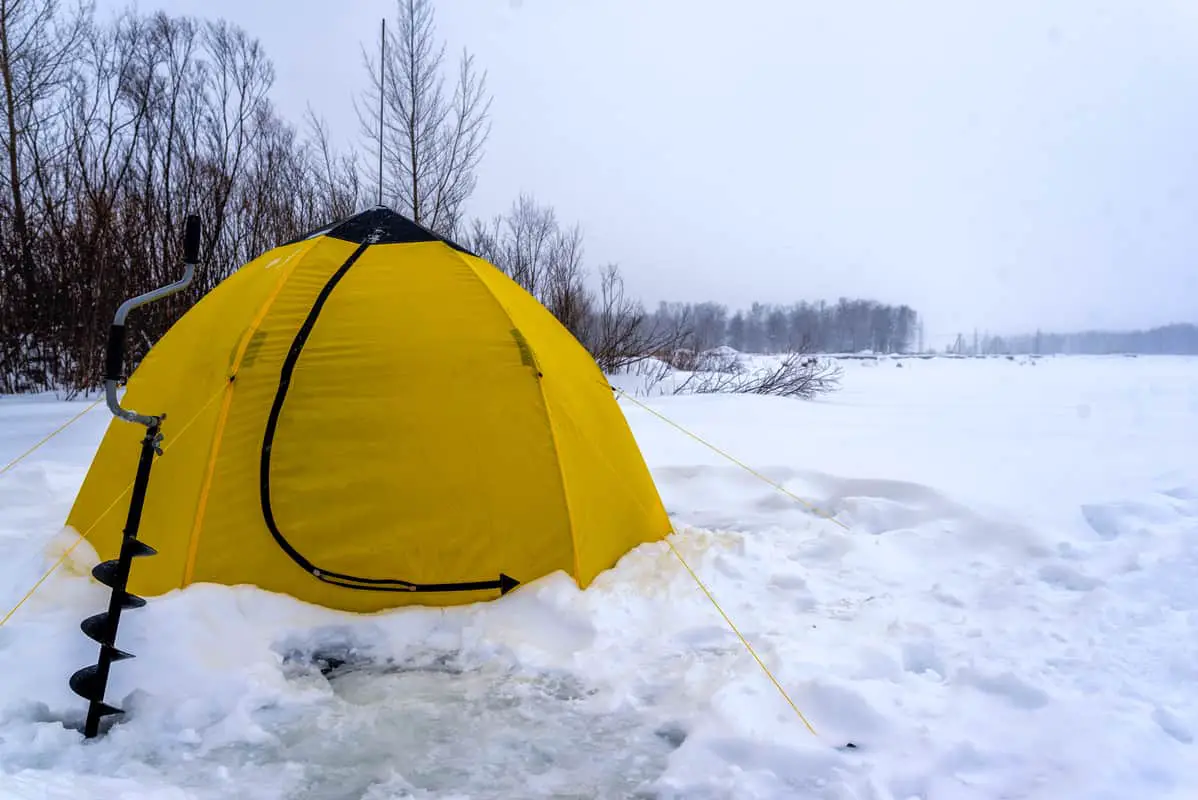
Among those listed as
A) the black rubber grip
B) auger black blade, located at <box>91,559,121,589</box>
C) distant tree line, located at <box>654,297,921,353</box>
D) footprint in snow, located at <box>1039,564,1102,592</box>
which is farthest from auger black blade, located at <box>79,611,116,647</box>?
distant tree line, located at <box>654,297,921,353</box>

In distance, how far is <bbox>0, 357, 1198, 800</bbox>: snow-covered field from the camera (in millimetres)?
1801

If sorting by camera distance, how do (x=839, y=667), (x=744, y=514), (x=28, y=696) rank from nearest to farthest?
(x=28, y=696) → (x=839, y=667) → (x=744, y=514)

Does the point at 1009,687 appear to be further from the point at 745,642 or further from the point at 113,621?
the point at 113,621

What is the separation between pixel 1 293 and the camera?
8602 mm

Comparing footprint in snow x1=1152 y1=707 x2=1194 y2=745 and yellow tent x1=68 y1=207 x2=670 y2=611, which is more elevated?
yellow tent x1=68 y1=207 x2=670 y2=611

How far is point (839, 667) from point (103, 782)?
219 centimetres

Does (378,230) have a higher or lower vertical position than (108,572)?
higher

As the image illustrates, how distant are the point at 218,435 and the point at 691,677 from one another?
2042 millimetres

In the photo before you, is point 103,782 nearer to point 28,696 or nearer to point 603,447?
point 28,696

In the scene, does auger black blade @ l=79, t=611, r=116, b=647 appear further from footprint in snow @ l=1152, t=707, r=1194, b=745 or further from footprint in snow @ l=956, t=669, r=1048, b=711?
footprint in snow @ l=1152, t=707, r=1194, b=745

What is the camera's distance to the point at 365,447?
8.88 ft

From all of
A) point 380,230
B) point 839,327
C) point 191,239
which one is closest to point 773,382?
point 380,230

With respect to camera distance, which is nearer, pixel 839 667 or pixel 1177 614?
pixel 839 667

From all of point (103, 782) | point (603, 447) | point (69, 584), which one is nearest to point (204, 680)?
point (103, 782)
